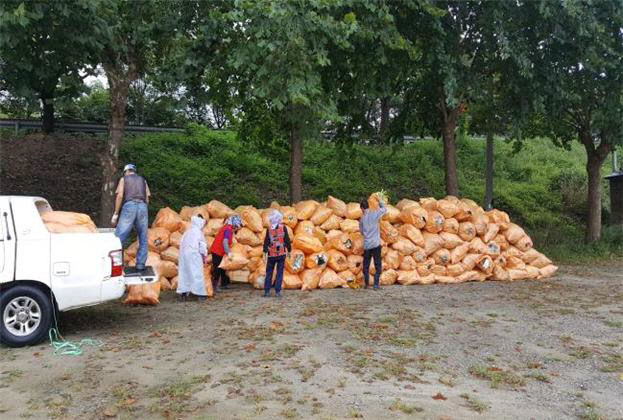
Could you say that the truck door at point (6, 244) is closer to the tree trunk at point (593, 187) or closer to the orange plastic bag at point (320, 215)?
the orange plastic bag at point (320, 215)

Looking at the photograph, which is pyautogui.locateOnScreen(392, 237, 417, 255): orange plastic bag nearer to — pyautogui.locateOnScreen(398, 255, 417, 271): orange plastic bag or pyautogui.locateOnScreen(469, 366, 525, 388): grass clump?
pyautogui.locateOnScreen(398, 255, 417, 271): orange plastic bag

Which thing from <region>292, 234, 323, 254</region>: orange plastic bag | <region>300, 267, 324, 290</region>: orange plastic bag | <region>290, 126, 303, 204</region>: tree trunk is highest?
<region>290, 126, 303, 204</region>: tree trunk

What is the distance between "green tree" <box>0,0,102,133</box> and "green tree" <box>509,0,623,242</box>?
8773 millimetres

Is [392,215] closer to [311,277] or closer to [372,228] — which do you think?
[372,228]

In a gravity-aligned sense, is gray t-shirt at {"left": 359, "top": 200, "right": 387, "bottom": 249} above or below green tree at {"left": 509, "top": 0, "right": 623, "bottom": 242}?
below

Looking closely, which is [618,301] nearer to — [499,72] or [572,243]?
[499,72]

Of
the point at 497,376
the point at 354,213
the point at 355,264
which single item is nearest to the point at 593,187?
the point at 354,213

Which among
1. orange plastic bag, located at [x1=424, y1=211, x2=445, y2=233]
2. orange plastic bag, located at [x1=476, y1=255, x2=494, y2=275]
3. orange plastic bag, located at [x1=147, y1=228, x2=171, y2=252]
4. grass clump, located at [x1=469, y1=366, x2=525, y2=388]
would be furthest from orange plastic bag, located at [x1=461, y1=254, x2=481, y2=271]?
grass clump, located at [x1=469, y1=366, x2=525, y2=388]

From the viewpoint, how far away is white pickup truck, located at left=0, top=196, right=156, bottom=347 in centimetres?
697

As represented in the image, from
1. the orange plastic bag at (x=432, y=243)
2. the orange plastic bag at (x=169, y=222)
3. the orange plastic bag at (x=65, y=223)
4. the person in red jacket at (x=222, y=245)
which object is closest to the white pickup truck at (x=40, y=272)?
the orange plastic bag at (x=65, y=223)

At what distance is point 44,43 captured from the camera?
1059 cm

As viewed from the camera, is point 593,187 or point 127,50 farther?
point 593,187

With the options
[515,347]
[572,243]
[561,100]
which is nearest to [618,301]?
[515,347]

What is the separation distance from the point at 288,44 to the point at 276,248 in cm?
344
